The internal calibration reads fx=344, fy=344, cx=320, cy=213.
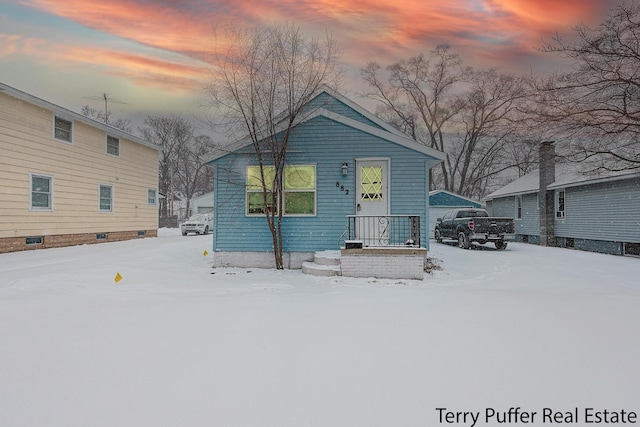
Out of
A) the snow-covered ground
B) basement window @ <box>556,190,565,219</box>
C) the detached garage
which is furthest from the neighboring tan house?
basement window @ <box>556,190,565,219</box>

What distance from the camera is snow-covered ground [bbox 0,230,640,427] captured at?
8.64 feet

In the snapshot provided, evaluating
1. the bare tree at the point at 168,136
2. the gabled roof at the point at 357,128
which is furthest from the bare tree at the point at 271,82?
the bare tree at the point at 168,136

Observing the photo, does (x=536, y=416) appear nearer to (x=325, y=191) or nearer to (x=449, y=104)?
(x=325, y=191)

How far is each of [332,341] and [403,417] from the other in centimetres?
153

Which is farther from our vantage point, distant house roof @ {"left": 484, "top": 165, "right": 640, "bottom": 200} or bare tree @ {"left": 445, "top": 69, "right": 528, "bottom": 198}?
bare tree @ {"left": 445, "top": 69, "right": 528, "bottom": 198}

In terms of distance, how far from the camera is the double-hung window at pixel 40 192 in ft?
40.0

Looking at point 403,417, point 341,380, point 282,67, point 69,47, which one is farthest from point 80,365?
point 69,47

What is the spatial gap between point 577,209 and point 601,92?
543 centimetres

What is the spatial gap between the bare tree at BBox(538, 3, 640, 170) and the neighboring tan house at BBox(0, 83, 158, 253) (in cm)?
1885

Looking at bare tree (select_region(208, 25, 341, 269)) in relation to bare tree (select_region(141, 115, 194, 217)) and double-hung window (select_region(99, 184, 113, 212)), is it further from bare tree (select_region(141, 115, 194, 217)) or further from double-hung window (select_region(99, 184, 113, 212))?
bare tree (select_region(141, 115, 194, 217))

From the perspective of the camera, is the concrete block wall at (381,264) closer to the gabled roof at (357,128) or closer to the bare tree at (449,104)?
the gabled roof at (357,128)

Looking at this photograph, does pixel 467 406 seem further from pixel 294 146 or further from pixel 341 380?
pixel 294 146

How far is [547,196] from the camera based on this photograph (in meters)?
17.5

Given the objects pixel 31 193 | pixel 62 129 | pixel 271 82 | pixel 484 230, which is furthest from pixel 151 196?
pixel 484 230
